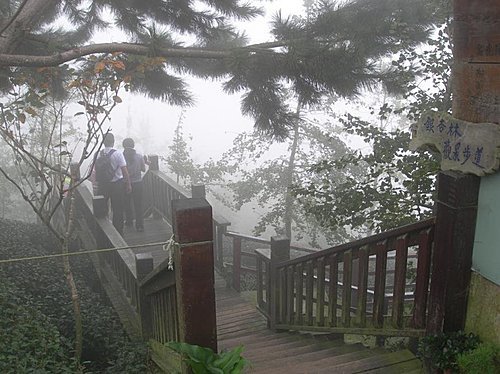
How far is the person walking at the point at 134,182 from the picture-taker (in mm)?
7688

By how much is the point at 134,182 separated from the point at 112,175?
752mm

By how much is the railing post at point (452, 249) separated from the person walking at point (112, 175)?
16.9ft

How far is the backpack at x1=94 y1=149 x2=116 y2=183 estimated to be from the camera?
700cm

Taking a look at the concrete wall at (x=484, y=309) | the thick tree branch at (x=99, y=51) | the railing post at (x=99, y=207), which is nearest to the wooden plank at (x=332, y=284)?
the concrete wall at (x=484, y=309)

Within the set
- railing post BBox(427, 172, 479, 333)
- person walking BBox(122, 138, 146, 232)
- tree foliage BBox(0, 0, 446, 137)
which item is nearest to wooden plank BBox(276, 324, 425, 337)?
railing post BBox(427, 172, 479, 333)

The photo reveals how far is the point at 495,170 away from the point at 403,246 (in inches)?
35.8

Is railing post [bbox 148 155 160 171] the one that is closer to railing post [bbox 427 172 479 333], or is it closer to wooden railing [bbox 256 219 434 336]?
wooden railing [bbox 256 219 434 336]

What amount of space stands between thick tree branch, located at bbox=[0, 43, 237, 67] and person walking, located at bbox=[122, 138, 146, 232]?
3156 mm

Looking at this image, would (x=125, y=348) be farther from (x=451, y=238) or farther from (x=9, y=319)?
(x=451, y=238)

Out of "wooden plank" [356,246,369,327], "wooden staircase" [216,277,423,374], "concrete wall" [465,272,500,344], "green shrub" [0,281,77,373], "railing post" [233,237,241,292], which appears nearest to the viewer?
"concrete wall" [465,272,500,344]

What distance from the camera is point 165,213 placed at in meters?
9.01

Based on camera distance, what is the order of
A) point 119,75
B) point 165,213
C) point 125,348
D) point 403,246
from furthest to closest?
point 165,213
point 119,75
point 125,348
point 403,246

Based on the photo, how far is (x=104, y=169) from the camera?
7195 millimetres

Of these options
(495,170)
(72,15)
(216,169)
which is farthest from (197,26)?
(216,169)
